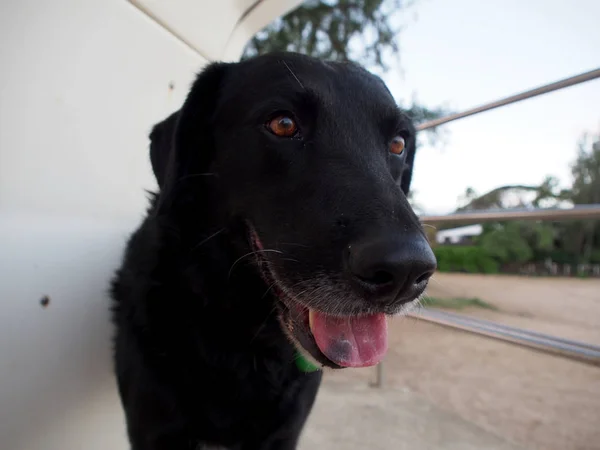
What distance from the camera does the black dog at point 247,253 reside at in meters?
0.93

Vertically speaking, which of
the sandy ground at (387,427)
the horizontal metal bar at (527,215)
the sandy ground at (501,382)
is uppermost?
the horizontal metal bar at (527,215)

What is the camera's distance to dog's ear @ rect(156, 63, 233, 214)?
3.66 feet

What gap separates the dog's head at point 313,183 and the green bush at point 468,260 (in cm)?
1477

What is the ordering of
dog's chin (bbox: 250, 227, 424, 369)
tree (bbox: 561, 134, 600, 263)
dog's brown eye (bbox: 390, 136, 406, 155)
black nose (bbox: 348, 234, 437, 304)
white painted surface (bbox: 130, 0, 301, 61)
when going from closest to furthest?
black nose (bbox: 348, 234, 437, 304), dog's chin (bbox: 250, 227, 424, 369), dog's brown eye (bbox: 390, 136, 406, 155), white painted surface (bbox: 130, 0, 301, 61), tree (bbox: 561, 134, 600, 263)

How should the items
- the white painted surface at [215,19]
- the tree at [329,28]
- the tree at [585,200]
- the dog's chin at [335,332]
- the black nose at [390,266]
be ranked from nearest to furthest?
Result: the black nose at [390,266] < the dog's chin at [335,332] < the white painted surface at [215,19] < the tree at [329,28] < the tree at [585,200]

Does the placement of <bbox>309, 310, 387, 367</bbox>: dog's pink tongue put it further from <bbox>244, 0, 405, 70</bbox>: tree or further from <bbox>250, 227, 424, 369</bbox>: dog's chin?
<bbox>244, 0, 405, 70</bbox>: tree

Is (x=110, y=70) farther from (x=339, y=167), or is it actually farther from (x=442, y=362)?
(x=442, y=362)

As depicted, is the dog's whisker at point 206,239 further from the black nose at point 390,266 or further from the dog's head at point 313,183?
the black nose at point 390,266

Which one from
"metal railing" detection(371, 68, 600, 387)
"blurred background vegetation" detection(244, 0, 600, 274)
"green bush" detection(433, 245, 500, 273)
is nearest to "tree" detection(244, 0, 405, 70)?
"blurred background vegetation" detection(244, 0, 600, 274)

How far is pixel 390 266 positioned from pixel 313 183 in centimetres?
32

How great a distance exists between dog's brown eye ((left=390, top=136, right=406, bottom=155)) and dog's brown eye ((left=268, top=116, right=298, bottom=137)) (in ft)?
1.07

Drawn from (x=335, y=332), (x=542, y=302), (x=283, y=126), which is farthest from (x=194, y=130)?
(x=542, y=302)

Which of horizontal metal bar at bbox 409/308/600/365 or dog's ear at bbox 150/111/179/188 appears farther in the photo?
horizontal metal bar at bbox 409/308/600/365

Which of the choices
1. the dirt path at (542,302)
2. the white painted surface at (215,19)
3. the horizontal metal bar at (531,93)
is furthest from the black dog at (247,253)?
the dirt path at (542,302)
